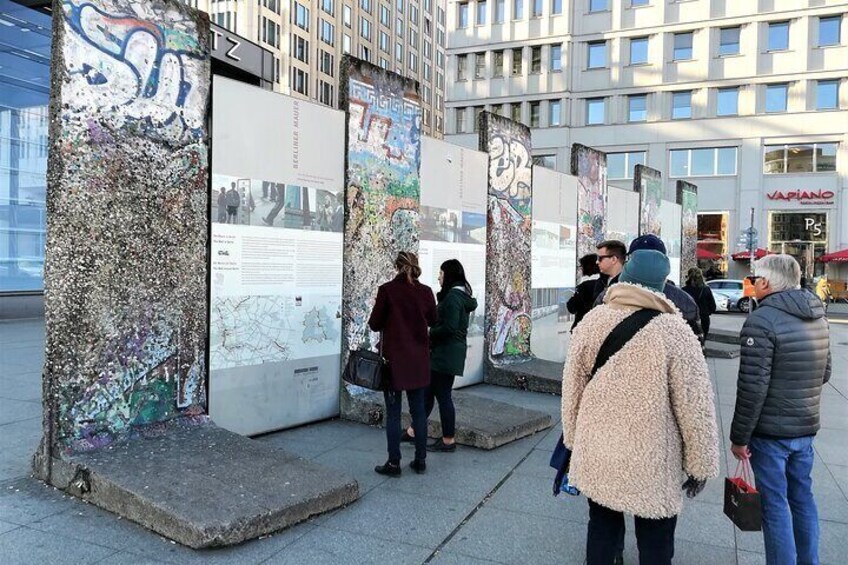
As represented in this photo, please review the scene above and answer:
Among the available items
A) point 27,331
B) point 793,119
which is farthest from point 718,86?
point 27,331

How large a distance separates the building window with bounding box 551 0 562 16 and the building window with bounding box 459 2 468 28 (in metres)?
5.81

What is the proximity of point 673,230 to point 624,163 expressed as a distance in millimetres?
23755

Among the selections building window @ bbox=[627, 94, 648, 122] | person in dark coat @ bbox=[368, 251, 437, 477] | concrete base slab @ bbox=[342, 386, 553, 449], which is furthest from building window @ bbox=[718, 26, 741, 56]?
person in dark coat @ bbox=[368, 251, 437, 477]

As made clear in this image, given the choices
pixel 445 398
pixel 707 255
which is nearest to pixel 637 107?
pixel 707 255

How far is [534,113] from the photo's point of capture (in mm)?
42375

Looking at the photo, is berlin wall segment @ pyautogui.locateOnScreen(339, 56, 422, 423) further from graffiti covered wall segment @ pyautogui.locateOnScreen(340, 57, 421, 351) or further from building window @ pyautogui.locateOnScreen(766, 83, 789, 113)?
building window @ pyautogui.locateOnScreen(766, 83, 789, 113)

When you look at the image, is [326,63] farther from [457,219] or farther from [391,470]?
[391,470]

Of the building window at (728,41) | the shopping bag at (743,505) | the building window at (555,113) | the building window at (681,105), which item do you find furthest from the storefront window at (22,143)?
the building window at (728,41)

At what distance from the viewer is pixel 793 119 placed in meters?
35.4

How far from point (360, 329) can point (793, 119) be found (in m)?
35.8

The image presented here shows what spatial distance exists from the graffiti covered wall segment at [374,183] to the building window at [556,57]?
1422 inches

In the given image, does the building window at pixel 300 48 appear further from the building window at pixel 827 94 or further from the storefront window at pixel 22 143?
the storefront window at pixel 22 143

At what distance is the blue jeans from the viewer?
3.38m

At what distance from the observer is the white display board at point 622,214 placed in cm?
1316
